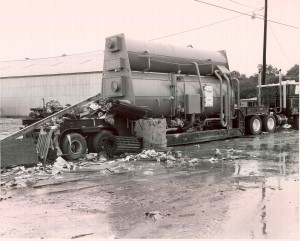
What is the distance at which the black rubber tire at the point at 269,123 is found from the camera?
2095cm

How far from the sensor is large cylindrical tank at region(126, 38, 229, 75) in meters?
15.1

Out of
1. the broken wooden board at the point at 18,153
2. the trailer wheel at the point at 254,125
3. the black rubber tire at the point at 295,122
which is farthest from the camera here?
the black rubber tire at the point at 295,122

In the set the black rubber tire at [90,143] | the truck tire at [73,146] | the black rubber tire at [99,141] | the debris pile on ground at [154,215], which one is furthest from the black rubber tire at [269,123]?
the debris pile on ground at [154,215]

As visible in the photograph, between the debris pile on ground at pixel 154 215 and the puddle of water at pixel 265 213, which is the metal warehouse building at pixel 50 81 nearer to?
the puddle of water at pixel 265 213

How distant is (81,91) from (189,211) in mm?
33039

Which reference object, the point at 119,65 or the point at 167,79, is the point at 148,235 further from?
the point at 167,79

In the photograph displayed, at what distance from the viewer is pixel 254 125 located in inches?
795

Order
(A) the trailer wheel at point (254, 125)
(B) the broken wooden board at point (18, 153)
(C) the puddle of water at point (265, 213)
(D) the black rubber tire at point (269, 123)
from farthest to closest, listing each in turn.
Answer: (D) the black rubber tire at point (269, 123), (A) the trailer wheel at point (254, 125), (B) the broken wooden board at point (18, 153), (C) the puddle of water at point (265, 213)

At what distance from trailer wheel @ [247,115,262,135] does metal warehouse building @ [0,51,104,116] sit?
769 inches

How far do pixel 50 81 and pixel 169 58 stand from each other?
2579 centimetres

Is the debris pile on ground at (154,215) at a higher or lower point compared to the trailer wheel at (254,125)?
lower

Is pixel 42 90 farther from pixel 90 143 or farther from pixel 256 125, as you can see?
pixel 90 143

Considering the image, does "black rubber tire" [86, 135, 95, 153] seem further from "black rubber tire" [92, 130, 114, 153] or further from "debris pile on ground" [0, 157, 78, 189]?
"debris pile on ground" [0, 157, 78, 189]

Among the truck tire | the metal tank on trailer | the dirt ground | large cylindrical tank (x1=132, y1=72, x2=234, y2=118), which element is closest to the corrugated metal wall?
the metal tank on trailer
